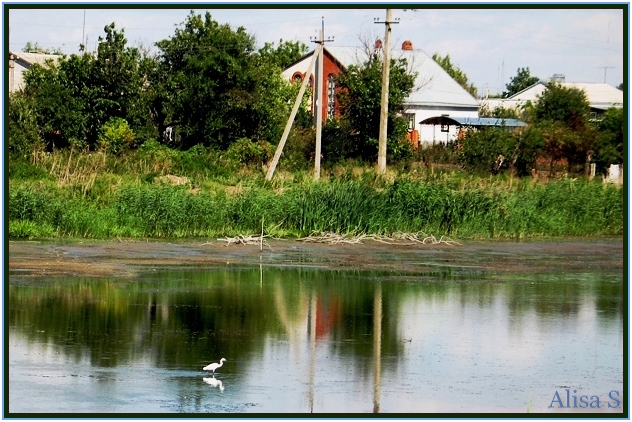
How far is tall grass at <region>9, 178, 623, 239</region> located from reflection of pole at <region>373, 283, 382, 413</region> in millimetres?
5340

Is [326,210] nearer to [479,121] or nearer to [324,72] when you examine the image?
[479,121]

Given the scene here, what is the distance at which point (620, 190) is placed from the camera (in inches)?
918

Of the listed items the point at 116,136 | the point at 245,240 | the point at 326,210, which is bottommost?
the point at 245,240

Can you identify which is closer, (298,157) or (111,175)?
(111,175)

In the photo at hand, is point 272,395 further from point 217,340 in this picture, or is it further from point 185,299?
point 185,299

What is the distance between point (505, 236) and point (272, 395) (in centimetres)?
1302

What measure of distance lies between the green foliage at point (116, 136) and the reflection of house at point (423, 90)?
1531cm

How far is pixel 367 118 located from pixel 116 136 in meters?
7.62

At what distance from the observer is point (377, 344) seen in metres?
12.3

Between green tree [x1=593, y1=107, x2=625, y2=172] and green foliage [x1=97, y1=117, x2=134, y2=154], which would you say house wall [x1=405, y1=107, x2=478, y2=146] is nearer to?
green foliage [x1=97, y1=117, x2=134, y2=154]

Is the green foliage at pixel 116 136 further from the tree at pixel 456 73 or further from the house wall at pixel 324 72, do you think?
the tree at pixel 456 73

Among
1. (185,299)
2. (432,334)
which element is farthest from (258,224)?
→ (432,334)

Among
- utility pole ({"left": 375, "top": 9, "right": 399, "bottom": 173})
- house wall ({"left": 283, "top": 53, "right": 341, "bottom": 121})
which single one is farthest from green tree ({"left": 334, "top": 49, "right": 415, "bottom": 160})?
house wall ({"left": 283, "top": 53, "right": 341, "bottom": 121})

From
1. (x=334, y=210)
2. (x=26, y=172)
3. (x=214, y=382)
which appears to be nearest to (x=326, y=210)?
(x=334, y=210)
